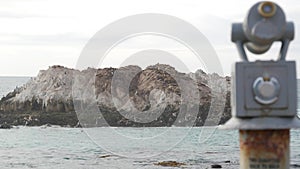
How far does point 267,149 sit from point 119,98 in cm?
6166

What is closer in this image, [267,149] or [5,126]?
[267,149]

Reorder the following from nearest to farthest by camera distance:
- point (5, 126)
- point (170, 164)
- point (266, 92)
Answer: point (266, 92) → point (170, 164) → point (5, 126)

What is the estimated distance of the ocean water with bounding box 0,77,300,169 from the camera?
1438 inches

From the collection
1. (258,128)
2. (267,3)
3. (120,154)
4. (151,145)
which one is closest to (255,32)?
(267,3)

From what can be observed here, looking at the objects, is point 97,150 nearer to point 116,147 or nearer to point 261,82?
point 116,147

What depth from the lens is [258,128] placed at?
718cm

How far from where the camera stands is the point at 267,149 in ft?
23.9

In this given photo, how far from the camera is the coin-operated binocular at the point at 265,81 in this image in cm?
713

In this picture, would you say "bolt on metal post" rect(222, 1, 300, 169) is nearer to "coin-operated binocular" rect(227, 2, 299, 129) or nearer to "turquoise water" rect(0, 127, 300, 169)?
"coin-operated binocular" rect(227, 2, 299, 129)

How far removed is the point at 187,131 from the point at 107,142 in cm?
1201

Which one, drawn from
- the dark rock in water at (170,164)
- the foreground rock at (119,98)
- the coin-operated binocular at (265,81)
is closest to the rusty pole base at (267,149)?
the coin-operated binocular at (265,81)

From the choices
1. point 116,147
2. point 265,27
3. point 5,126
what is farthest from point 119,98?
point 265,27

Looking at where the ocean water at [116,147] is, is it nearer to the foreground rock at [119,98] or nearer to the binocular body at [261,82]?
the foreground rock at [119,98]

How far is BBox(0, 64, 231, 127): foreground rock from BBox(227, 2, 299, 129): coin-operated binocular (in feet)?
184
